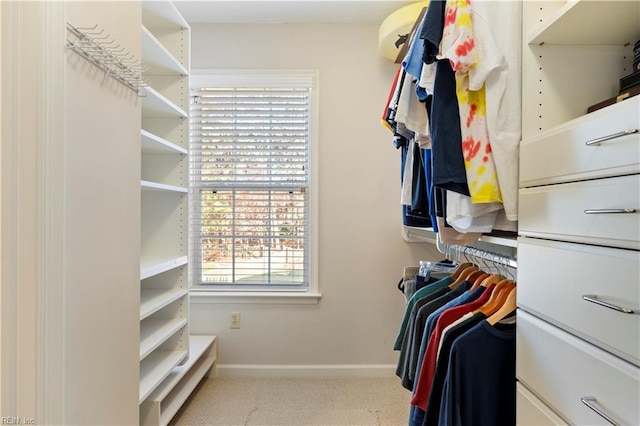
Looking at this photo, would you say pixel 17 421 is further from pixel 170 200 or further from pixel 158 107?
pixel 158 107

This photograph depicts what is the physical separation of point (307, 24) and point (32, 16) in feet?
6.08

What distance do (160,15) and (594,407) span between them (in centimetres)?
224

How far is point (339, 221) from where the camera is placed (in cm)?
243

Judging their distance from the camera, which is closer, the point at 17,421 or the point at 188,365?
the point at 17,421

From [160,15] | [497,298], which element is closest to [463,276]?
[497,298]

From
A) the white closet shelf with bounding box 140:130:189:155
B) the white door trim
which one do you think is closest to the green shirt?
the white door trim

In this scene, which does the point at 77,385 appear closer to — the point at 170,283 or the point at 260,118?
the point at 170,283

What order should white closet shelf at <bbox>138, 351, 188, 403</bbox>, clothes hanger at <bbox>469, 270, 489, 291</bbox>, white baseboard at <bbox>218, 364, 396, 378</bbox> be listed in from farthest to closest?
white baseboard at <bbox>218, 364, 396, 378</bbox> < white closet shelf at <bbox>138, 351, 188, 403</bbox> < clothes hanger at <bbox>469, 270, 489, 291</bbox>

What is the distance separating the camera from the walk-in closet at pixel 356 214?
0.77m

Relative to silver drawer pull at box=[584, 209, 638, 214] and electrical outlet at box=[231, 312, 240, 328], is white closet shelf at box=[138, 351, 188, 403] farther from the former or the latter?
silver drawer pull at box=[584, 209, 638, 214]

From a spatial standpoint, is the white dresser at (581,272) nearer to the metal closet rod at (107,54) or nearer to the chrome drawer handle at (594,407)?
the chrome drawer handle at (594,407)

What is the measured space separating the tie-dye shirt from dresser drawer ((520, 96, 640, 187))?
96 millimetres

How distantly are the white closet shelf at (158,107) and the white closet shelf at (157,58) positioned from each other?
14cm

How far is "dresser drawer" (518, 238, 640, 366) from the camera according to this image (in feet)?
2.02
